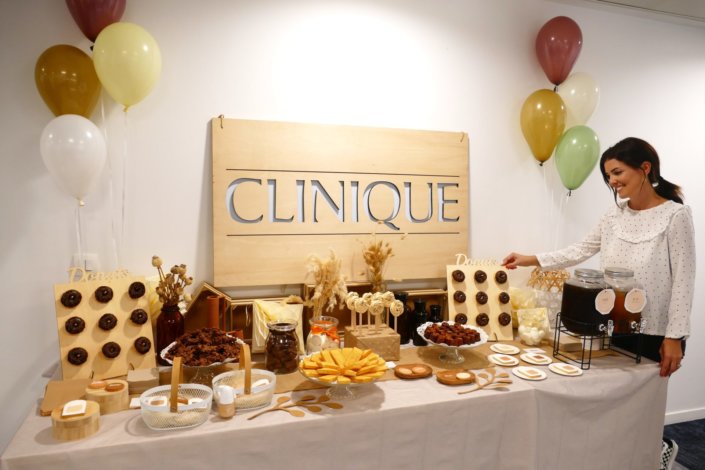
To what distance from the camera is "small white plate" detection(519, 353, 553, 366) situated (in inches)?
69.8

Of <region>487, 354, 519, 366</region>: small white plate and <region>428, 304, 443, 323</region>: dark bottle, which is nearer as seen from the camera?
<region>487, 354, 519, 366</region>: small white plate

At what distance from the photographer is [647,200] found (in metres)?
1.84

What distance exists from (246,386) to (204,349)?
20 cm

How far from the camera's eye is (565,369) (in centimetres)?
170

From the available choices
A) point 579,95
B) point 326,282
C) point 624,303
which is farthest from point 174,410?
point 579,95

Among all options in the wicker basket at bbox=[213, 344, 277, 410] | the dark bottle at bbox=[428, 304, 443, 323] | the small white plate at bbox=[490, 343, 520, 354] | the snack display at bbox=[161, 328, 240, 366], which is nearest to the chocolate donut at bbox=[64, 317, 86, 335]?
the snack display at bbox=[161, 328, 240, 366]

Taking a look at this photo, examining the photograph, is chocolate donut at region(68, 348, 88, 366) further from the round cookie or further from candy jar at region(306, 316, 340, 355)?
the round cookie

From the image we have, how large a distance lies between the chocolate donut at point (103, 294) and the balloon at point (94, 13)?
1008mm

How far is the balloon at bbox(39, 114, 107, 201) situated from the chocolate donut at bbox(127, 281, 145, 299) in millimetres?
422

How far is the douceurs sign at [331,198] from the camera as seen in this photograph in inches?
76.3

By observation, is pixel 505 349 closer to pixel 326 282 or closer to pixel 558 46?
pixel 326 282

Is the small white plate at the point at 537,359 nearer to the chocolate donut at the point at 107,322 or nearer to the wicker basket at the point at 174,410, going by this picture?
the wicker basket at the point at 174,410

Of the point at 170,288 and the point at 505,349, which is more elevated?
the point at 170,288

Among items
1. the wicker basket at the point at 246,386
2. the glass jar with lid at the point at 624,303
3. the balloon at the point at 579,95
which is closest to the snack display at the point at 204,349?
the wicker basket at the point at 246,386
